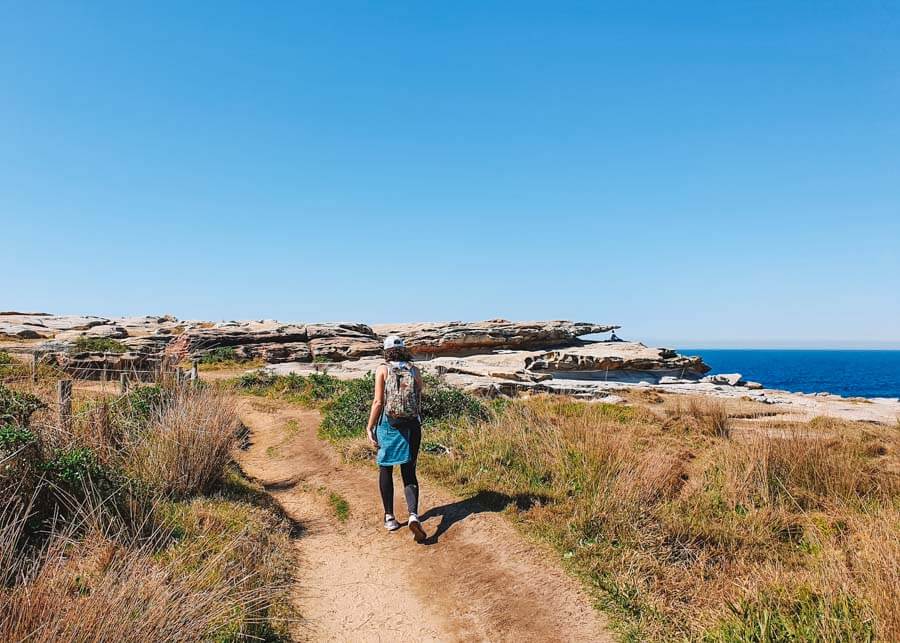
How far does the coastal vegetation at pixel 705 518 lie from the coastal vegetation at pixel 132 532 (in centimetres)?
303

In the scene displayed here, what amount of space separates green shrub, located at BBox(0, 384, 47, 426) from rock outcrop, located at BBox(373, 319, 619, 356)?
31.0 m

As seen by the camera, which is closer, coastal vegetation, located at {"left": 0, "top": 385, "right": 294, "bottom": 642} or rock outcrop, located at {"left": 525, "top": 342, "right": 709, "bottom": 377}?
coastal vegetation, located at {"left": 0, "top": 385, "right": 294, "bottom": 642}

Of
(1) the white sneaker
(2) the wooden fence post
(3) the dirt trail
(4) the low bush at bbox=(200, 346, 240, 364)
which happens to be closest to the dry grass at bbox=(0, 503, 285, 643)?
(3) the dirt trail

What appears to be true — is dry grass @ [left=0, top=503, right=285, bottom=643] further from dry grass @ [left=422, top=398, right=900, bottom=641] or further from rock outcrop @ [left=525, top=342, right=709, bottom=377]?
rock outcrop @ [left=525, top=342, right=709, bottom=377]

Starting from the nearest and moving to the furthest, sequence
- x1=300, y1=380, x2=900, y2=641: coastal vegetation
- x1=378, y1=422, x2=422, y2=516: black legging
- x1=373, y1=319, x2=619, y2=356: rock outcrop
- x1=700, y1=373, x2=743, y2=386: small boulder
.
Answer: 1. x1=300, y1=380, x2=900, y2=641: coastal vegetation
2. x1=378, y1=422, x2=422, y2=516: black legging
3. x1=700, y1=373, x2=743, y2=386: small boulder
4. x1=373, y1=319, x2=619, y2=356: rock outcrop

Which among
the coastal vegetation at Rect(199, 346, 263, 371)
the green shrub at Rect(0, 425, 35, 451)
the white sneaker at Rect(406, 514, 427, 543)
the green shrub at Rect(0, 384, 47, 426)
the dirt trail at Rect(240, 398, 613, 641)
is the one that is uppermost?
the green shrub at Rect(0, 384, 47, 426)

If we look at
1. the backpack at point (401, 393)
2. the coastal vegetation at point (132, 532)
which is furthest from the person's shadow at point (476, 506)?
the coastal vegetation at point (132, 532)

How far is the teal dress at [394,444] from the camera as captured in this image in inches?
264

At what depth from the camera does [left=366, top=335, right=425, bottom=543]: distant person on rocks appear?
6.65 meters

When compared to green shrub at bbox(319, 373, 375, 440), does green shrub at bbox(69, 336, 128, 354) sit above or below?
above

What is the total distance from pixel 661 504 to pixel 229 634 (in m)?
4.94

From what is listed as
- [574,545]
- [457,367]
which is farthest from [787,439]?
[457,367]

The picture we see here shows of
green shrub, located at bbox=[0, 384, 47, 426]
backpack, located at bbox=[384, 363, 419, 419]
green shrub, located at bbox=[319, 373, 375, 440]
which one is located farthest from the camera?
green shrub, located at bbox=[319, 373, 375, 440]

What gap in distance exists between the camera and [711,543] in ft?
20.1
